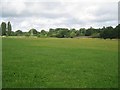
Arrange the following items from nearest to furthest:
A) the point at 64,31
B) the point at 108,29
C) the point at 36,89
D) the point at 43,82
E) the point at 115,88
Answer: the point at 36,89
the point at 115,88
the point at 43,82
the point at 108,29
the point at 64,31

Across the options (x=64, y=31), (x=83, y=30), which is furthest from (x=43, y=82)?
(x=83, y=30)

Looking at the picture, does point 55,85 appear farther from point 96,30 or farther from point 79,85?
point 96,30

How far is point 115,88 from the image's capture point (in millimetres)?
11086

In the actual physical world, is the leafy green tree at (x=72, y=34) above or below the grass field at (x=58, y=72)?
above

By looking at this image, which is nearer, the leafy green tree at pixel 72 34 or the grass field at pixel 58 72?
the grass field at pixel 58 72

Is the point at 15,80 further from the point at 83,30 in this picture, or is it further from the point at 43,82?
the point at 83,30

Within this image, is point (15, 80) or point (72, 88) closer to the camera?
point (72, 88)

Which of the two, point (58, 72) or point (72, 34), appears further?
point (72, 34)

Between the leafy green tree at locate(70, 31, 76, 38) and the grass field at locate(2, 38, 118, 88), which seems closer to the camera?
the grass field at locate(2, 38, 118, 88)

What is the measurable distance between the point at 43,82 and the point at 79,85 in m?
1.70

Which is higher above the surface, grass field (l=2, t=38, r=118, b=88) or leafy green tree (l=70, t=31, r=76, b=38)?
leafy green tree (l=70, t=31, r=76, b=38)

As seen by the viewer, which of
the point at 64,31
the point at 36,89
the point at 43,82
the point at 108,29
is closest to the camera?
the point at 36,89

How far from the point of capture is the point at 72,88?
10.9 metres

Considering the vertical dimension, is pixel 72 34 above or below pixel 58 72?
above
